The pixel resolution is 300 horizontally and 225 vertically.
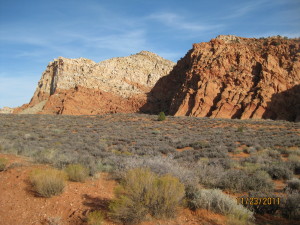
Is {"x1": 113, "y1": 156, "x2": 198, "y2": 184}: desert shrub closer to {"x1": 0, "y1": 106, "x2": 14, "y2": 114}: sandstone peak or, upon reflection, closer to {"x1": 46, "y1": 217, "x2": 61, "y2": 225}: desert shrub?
{"x1": 46, "y1": 217, "x2": 61, "y2": 225}: desert shrub

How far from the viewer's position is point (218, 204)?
410cm

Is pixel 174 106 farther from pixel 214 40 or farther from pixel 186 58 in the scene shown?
pixel 214 40

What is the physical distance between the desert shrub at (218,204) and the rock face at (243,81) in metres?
31.0

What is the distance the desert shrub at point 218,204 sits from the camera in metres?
3.95

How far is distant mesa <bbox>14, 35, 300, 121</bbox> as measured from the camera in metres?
34.0

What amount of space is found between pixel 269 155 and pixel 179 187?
24.7 feet

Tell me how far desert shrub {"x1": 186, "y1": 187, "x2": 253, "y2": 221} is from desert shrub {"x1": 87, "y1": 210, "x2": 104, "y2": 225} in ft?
5.82

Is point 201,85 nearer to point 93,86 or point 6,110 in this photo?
point 93,86

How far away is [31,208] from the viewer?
449 cm

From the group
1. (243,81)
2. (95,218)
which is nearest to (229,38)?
(243,81)

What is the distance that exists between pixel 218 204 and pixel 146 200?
1389mm

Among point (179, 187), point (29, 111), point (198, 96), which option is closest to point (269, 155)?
point (179, 187)

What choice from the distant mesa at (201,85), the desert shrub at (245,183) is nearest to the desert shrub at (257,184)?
the desert shrub at (245,183)
